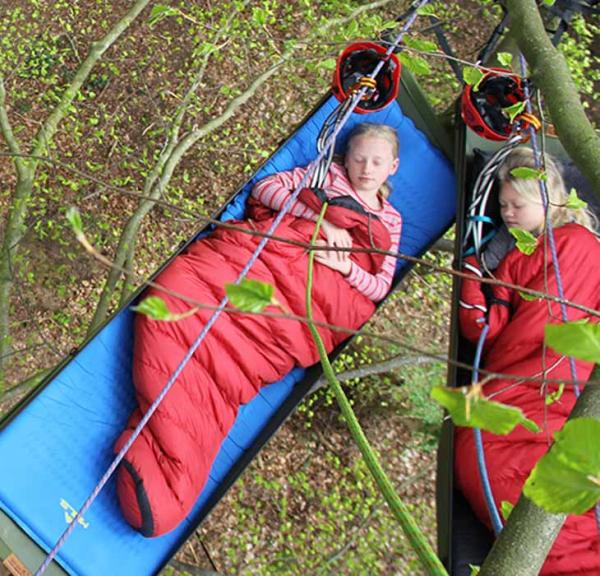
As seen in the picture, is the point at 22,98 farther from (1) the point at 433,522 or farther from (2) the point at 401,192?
(1) the point at 433,522

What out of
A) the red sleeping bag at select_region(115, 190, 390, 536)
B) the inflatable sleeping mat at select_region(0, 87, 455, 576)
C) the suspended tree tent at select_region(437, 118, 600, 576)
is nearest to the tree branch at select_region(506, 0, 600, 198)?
the red sleeping bag at select_region(115, 190, 390, 536)

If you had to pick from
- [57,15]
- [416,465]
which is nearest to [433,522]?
[416,465]

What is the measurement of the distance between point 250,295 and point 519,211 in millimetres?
1709

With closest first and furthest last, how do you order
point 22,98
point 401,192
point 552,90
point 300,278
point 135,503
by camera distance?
point 552,90
point 135,503
point 300,278
point 401,192
point 22,98

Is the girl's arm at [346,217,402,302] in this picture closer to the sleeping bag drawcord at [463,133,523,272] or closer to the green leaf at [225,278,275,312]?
the sleeping bag drawcord at [463,133,523,272]

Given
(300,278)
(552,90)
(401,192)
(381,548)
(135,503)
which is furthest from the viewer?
(381,548)

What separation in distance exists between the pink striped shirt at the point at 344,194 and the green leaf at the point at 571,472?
166 cm

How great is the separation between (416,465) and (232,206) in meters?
2.09

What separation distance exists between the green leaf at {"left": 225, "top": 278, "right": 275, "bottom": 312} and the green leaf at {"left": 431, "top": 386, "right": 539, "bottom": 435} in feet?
0.46

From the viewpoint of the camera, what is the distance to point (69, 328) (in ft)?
11.1

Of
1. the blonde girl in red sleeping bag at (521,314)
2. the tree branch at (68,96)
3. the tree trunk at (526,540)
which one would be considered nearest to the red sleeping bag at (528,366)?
the blonde girl in red sleeping bag at (521,314)

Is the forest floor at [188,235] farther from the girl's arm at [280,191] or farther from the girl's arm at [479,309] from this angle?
the girl's arm at [479,309]

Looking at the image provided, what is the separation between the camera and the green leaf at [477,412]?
453 mm

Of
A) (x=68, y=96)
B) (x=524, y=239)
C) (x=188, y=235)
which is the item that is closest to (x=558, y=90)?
(x=524, y=239)
